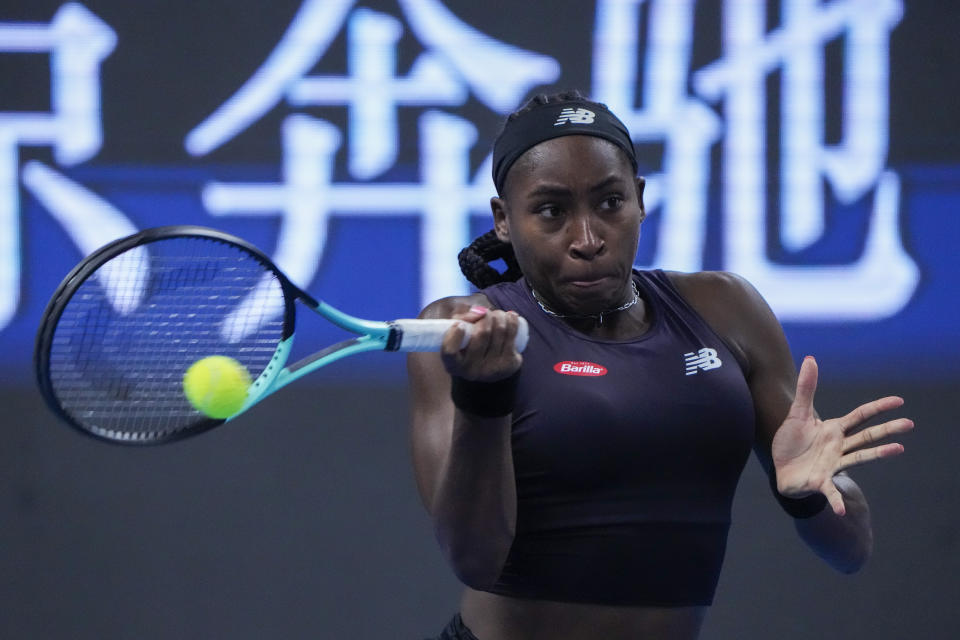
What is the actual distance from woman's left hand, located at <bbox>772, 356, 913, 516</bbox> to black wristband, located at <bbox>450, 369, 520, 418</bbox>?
0.38 meters

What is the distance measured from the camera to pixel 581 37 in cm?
314

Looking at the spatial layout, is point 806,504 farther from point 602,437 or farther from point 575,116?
point 575,116

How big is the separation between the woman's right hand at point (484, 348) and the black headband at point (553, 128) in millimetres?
394

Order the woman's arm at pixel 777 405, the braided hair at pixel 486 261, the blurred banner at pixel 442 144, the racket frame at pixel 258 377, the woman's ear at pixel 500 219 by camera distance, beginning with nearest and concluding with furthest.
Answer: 1. the racket frame at pixel 258 377
2. the woman's arm at pixel 777 405
3. the woman's ear at pixel 500 219
4. the braided hair at pixel 486 261
5. the blurred banner at pixel 442 144

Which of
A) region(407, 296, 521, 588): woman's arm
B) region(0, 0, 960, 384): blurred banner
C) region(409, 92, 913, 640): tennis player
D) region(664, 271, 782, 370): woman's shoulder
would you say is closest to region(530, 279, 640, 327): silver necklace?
region(409, 92, 913, 640): tennis player

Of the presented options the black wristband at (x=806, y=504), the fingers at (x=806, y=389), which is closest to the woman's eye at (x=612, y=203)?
the fingers at (x=806, y=389)

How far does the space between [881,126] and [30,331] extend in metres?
2.33

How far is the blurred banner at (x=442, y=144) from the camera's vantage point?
305 centimetres

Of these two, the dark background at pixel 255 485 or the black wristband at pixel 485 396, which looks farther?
the dark background at pixel 255 485

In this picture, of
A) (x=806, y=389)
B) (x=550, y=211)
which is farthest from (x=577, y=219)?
(x=806, y=389)

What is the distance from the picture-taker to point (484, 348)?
1.31 metres

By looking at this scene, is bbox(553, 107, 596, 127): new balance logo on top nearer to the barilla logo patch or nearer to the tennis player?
the tennis player

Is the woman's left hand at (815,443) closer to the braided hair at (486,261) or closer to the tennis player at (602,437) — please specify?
the tennis player at (602,437)

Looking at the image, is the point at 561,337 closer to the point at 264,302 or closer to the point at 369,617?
the point at 264,302
